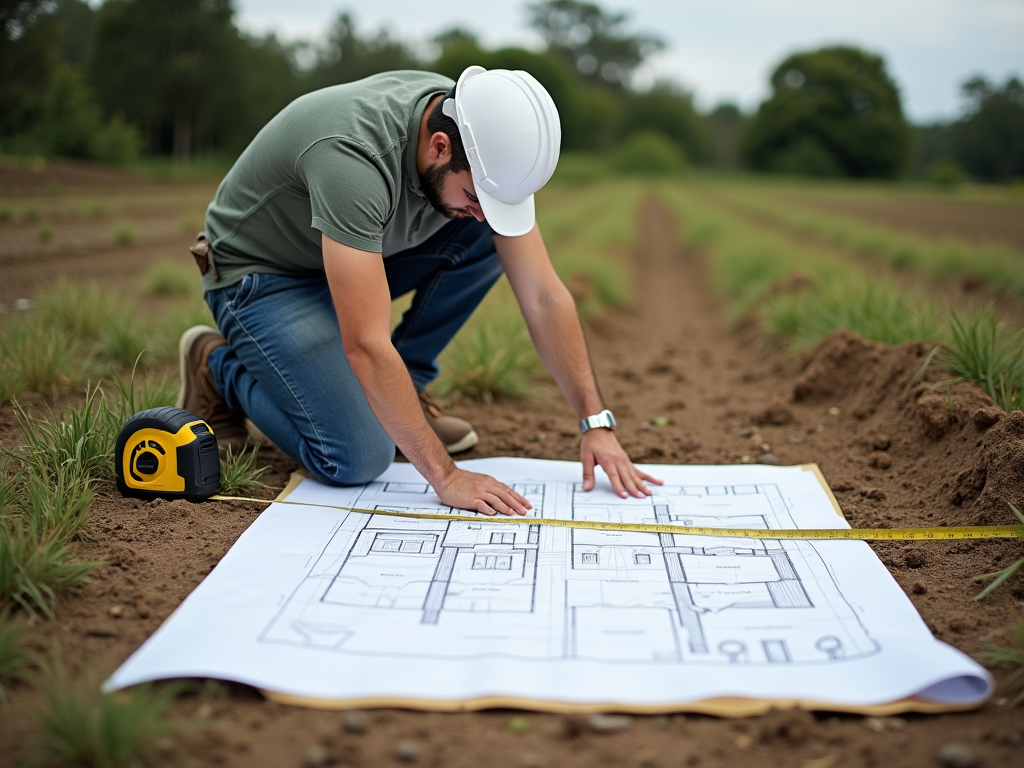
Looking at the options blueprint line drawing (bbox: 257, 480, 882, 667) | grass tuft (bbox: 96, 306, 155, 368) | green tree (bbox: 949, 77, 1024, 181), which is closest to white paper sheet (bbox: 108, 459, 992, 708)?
blueprint line drawing (bbox: 257, 480, 882, 667)

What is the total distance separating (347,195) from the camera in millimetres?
2006

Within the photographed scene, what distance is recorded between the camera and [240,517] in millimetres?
2225

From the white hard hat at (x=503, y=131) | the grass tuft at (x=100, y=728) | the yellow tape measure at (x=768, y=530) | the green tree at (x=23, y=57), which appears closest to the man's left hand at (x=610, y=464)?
the yellow tape measure at (x=768, y=530)

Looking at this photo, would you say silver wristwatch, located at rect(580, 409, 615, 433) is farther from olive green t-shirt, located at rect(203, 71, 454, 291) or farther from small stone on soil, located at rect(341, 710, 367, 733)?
small stone on soil, located at rect(341, 710, 367, 733)

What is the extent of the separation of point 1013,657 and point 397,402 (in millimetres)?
A: 1445

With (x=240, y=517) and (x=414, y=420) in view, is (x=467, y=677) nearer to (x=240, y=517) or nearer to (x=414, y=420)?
(x=414, y=420)

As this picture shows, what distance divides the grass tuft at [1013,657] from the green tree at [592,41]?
68.0 meters

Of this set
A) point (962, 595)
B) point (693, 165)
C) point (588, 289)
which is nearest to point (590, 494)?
point (962, 595)

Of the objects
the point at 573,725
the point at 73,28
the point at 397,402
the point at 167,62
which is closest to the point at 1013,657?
the point at 573,725

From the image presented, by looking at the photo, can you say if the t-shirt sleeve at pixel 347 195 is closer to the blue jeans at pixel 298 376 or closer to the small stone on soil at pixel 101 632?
the blue jeans at pixel 298 376

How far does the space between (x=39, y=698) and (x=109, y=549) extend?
1.84ft

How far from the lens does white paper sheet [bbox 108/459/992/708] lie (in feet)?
4.96

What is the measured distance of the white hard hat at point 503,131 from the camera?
6.77 feet

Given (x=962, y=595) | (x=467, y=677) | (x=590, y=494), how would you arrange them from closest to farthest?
(x=467, y=677), (x=962, y=595), (x=590, y=494)
